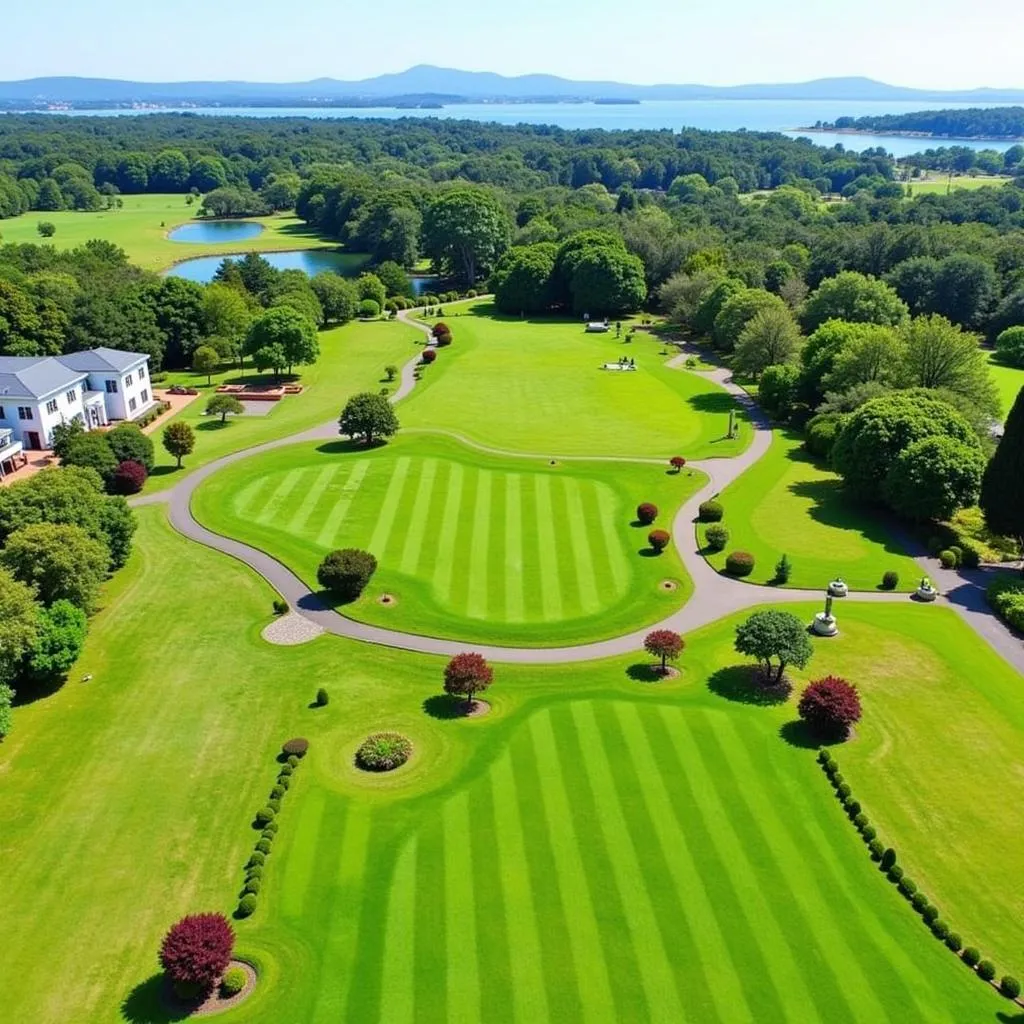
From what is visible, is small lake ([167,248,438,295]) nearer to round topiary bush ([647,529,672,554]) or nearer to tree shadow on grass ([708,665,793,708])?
round topiary bush ([647,529,672,554])

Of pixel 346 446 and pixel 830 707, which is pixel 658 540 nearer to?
pixel 830 707

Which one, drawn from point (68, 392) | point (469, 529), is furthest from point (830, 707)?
point (68, 392)

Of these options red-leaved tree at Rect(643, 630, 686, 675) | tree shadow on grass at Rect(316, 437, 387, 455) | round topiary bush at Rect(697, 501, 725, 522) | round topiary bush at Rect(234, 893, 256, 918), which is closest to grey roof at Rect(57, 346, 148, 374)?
tree shadow on grass at Rect(316, 437, 387, 455)

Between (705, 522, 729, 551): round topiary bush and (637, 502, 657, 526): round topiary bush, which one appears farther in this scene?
(637, 502, 657, 526): round topiary bush

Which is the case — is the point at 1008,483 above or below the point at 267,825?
above

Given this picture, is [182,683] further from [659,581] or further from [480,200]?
[480,200]

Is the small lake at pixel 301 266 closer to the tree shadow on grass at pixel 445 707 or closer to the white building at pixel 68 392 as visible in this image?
the white building at pixel 68 392
